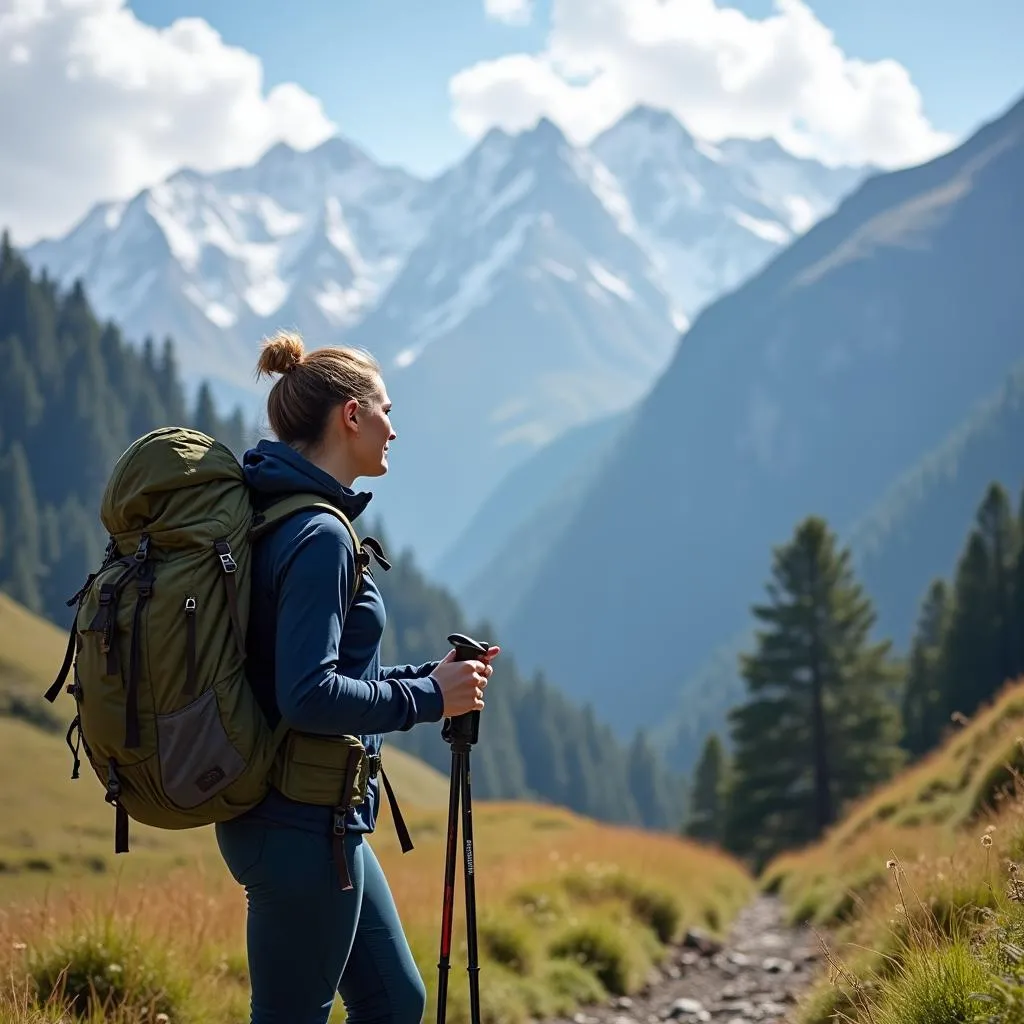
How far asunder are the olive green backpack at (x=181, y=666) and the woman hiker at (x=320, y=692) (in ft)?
0.32

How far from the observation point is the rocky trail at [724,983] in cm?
974

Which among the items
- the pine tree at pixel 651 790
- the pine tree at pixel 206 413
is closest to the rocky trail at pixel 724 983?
the pine tree at pixel 206 413

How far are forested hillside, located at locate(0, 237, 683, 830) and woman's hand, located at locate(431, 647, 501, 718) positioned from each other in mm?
109425

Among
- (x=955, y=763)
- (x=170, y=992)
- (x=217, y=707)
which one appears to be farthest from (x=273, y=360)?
(x=955, y=763)

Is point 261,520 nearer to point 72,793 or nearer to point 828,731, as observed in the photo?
point 828,731

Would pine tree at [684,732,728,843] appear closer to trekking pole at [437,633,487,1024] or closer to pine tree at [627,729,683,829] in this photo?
trekking pole at [437,633,487,1024]

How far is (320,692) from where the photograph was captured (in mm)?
3793

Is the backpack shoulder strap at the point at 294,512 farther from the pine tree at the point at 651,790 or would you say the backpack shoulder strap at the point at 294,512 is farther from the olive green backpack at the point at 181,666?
the pine tree at the point at 651,790

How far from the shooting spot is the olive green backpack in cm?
380

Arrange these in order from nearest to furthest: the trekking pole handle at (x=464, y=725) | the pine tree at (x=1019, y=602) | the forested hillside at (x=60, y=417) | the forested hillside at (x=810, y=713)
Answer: the trekking pole handle at (x=464, y=725) < the forested hillside at (x=810, y=713) < the pine tree at (x=1019, y=602) < the forested hillside at (x=60, y=417)

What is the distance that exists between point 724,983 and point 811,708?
115 feet

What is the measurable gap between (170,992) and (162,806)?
291 cm

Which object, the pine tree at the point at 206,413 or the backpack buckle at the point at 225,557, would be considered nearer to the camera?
the backpack buckle at the point at 225,557

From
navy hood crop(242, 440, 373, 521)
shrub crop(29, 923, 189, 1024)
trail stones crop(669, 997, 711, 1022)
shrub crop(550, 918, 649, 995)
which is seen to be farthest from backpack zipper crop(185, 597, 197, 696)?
shrub crop(550, 918, 649, 995)
